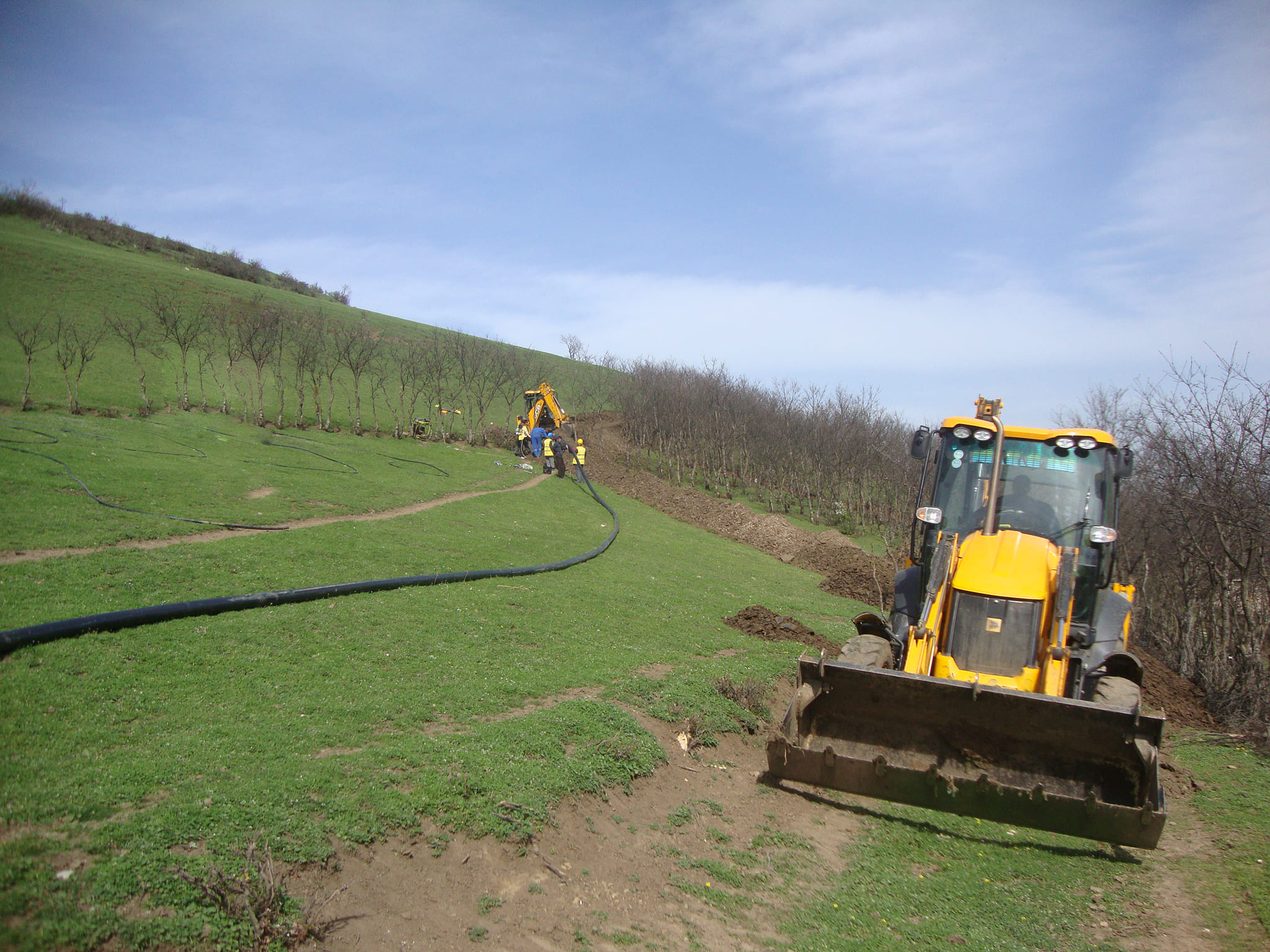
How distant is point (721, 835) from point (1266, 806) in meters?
7.02

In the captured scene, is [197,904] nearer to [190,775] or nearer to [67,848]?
[67,848]

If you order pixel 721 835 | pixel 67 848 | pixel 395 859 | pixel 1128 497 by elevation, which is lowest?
pixel 721 835

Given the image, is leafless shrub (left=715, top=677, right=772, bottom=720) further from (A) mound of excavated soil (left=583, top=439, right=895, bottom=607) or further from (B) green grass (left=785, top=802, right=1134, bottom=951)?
(A) mound of excavated soil (left=583, top=439, right=895, bottom=607)

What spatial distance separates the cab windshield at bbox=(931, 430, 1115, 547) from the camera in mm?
8969

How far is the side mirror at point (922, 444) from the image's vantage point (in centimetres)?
965

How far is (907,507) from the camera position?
3628cm

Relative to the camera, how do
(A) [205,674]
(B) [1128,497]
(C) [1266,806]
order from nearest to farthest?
(A) [205,674]
(C) [1266,806]
(B) [1128,497]

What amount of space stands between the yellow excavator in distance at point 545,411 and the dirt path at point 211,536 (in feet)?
43.7


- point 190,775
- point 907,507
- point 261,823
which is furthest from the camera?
point 907,507

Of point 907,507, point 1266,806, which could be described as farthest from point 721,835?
point 907,507

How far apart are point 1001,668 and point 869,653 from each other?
1.36 meters

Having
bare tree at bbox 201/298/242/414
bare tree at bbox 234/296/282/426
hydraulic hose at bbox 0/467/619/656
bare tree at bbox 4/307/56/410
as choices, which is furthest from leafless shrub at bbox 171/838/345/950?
bare tree at bbox 201/298/242/414

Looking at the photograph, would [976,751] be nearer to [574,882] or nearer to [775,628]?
[574,882]

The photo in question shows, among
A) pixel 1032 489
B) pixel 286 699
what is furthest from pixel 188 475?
pixel 1032 489
